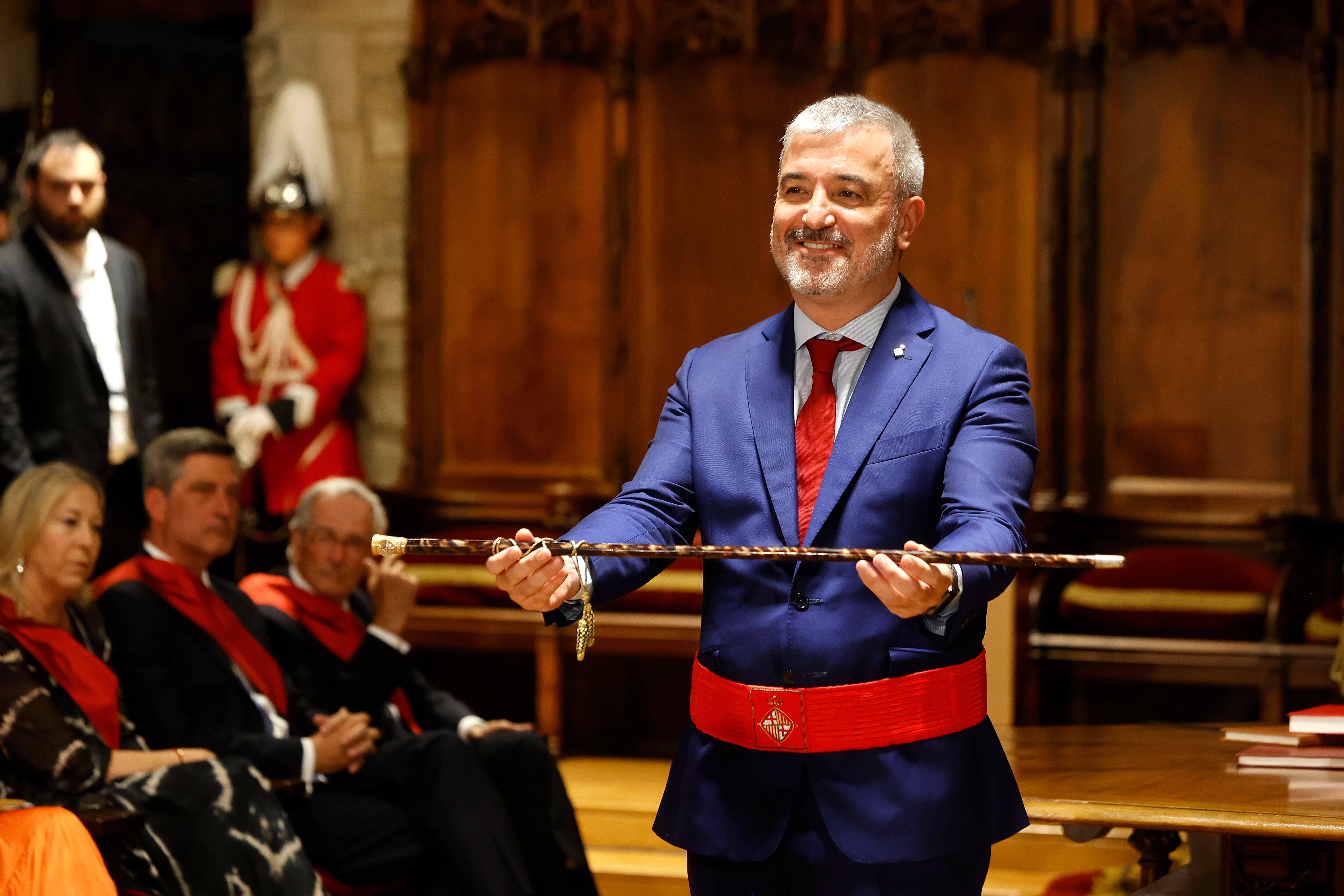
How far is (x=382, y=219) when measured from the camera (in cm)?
595

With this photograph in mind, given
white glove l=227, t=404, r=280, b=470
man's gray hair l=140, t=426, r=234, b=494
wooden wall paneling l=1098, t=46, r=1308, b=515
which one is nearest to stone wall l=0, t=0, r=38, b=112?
white glove l=227, t=404, r=280, b=470

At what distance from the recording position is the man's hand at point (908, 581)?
153cm

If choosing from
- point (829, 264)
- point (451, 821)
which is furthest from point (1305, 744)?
point (451, 821)

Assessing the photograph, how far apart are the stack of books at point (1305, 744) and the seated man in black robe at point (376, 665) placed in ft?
4.80

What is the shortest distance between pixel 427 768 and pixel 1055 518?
8.20ft

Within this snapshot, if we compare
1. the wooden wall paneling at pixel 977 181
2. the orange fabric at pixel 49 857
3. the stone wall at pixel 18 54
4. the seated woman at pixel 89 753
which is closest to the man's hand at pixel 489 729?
the seated woman at pixel 89 753

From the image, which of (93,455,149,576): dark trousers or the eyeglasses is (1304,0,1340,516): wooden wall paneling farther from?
(93,455,149,576): dark trousers

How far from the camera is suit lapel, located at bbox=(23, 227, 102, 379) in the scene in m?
4.42

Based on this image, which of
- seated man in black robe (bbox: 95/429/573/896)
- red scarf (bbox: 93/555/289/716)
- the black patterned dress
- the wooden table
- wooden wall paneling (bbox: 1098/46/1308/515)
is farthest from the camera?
wooden wall paneling (bbox: 1098/46/1308/515)

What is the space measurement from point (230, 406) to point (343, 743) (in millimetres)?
2499

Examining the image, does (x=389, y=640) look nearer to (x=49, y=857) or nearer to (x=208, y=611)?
(x=208, y=611)

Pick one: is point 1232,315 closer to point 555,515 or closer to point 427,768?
point 555,515

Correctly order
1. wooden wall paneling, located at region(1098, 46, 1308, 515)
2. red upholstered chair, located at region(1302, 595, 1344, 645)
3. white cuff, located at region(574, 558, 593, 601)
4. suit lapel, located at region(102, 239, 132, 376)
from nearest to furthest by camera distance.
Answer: white cuff, located at region(574, 558, 593, 601) < red upholstered chair, located at region(1302, 595, 1344, 645) < suit lapel, located at region(102, 239, 132, 376) < wooden wall paneling, located at region(1098, 46, 1308, 515)

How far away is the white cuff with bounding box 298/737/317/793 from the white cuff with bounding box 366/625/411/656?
0.40 meters
